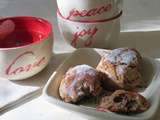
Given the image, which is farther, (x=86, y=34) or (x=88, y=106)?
(x=86, y=34)

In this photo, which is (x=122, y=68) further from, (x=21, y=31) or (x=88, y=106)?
(x=21, y=31)

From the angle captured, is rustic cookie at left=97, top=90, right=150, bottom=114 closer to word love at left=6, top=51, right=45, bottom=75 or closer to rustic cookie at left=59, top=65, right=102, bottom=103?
rustic cookie at left=59, top=65, right=102, bottom=103

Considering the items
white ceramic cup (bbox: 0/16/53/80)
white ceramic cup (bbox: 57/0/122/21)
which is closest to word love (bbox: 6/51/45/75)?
white ceramic cup (bbox: 0/16/53/80)

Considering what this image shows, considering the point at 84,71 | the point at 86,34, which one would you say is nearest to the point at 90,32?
the point at 86,34

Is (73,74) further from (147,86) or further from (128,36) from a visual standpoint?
(128,36)

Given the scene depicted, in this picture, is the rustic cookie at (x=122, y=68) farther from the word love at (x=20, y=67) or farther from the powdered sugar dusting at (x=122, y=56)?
the word love at (x=20, y=67)

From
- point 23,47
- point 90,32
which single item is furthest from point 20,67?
point 90,32

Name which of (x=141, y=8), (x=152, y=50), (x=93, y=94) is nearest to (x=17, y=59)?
(x=93, y=94)
